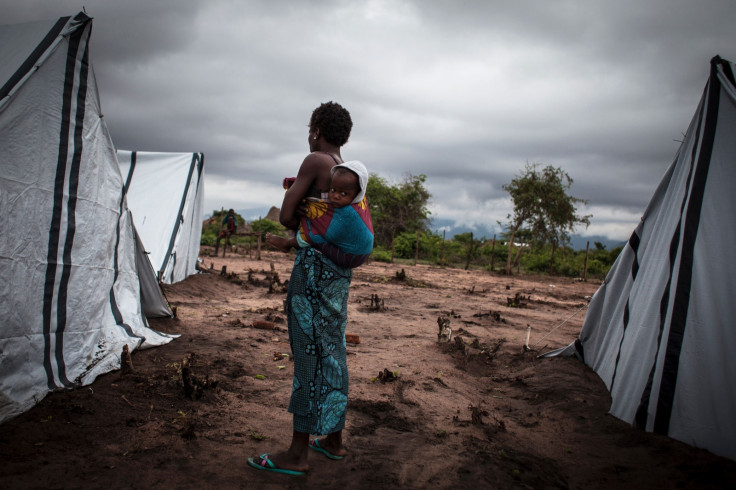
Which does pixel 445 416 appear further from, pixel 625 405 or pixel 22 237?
pixel 22 237

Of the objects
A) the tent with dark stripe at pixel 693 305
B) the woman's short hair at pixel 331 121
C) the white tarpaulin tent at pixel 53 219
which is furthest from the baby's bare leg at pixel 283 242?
the tent with dark stripe at pixel 693 305

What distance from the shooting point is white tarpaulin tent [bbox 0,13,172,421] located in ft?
8.81

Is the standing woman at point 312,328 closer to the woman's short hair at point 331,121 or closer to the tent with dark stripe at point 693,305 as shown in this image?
the woman's short hair at point 331,121

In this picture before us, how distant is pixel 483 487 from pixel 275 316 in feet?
14.2

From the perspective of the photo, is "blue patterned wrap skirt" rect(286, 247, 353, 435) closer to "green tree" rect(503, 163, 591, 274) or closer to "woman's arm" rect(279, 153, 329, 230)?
"woman's arm" rect(279, 153, 329, 230)

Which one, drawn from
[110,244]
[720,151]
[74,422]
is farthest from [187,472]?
[720,151]

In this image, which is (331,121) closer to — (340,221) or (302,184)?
(302,184)

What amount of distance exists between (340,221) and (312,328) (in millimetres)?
576

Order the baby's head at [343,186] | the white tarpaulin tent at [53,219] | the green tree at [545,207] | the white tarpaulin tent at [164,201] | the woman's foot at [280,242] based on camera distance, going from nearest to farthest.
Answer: the baby's head at [343,186]
the woman's foot at [280,242]
the white tarpaulin tent at [53,219]
the white tarpaulin tent at [164,201]
the green tree at [545,207]

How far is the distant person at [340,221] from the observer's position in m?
2.13

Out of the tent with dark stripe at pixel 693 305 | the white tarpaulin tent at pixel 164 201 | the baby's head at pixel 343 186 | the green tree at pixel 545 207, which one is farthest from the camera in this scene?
the green tree at pixel 545 207

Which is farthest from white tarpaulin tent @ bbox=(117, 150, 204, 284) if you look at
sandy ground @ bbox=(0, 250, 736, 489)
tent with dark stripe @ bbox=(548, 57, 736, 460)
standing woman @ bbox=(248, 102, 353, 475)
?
A: tent with dark stripe @ bbox=(548, 57, 736, 460)

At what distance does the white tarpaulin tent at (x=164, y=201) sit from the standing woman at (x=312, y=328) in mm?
5972

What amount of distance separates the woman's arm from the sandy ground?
135cm
